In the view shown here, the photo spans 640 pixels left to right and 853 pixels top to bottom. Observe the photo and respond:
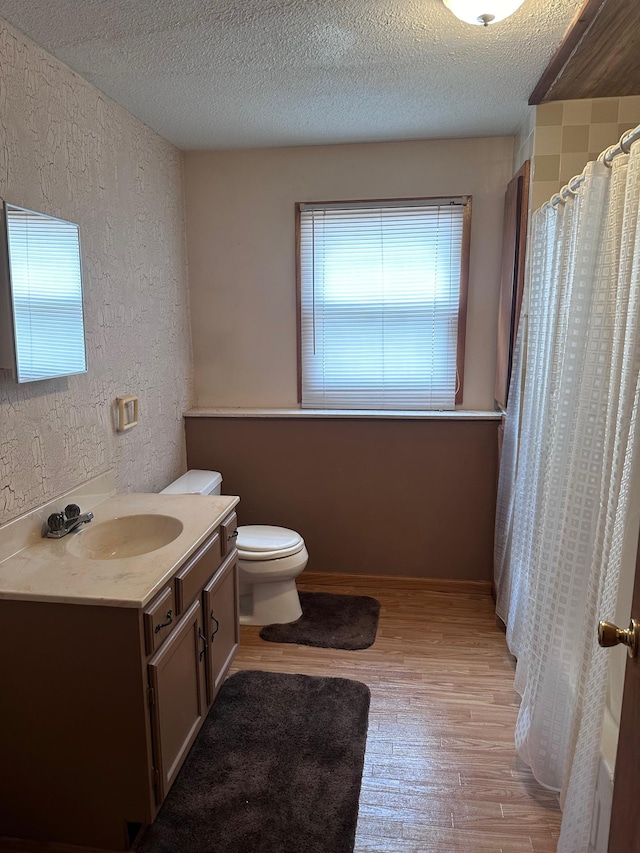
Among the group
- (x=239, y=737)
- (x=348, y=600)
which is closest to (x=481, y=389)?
(x=348, y=600)

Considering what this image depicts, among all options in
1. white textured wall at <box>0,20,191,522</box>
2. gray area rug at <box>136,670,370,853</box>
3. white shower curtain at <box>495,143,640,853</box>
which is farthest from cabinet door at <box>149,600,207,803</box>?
white shower curtain at <box>495,143,640,853</box>

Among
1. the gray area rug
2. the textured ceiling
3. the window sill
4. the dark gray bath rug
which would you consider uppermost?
the textured ceiling

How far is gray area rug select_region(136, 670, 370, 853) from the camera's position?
1.75 meters

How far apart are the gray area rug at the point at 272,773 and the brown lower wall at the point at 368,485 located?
38.6 inches

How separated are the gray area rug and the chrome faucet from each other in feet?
2.94

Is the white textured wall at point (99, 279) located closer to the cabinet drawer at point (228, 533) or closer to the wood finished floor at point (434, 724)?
the cabinet drawer at point (228, 533)

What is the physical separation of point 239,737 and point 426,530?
5.10 ft

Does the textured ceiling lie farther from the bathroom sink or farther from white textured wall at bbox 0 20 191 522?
the bathroom sink

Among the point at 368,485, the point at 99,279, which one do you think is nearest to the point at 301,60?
the point at 99,279

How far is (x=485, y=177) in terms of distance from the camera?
10.1 ft

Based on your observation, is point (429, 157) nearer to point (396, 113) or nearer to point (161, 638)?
point (396, 113)

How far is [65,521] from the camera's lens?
2.04 meters

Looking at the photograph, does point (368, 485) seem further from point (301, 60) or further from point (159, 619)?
point (301, 60)

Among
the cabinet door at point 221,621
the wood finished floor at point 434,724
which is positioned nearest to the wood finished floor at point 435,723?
the wood finished floor at point 434,724
